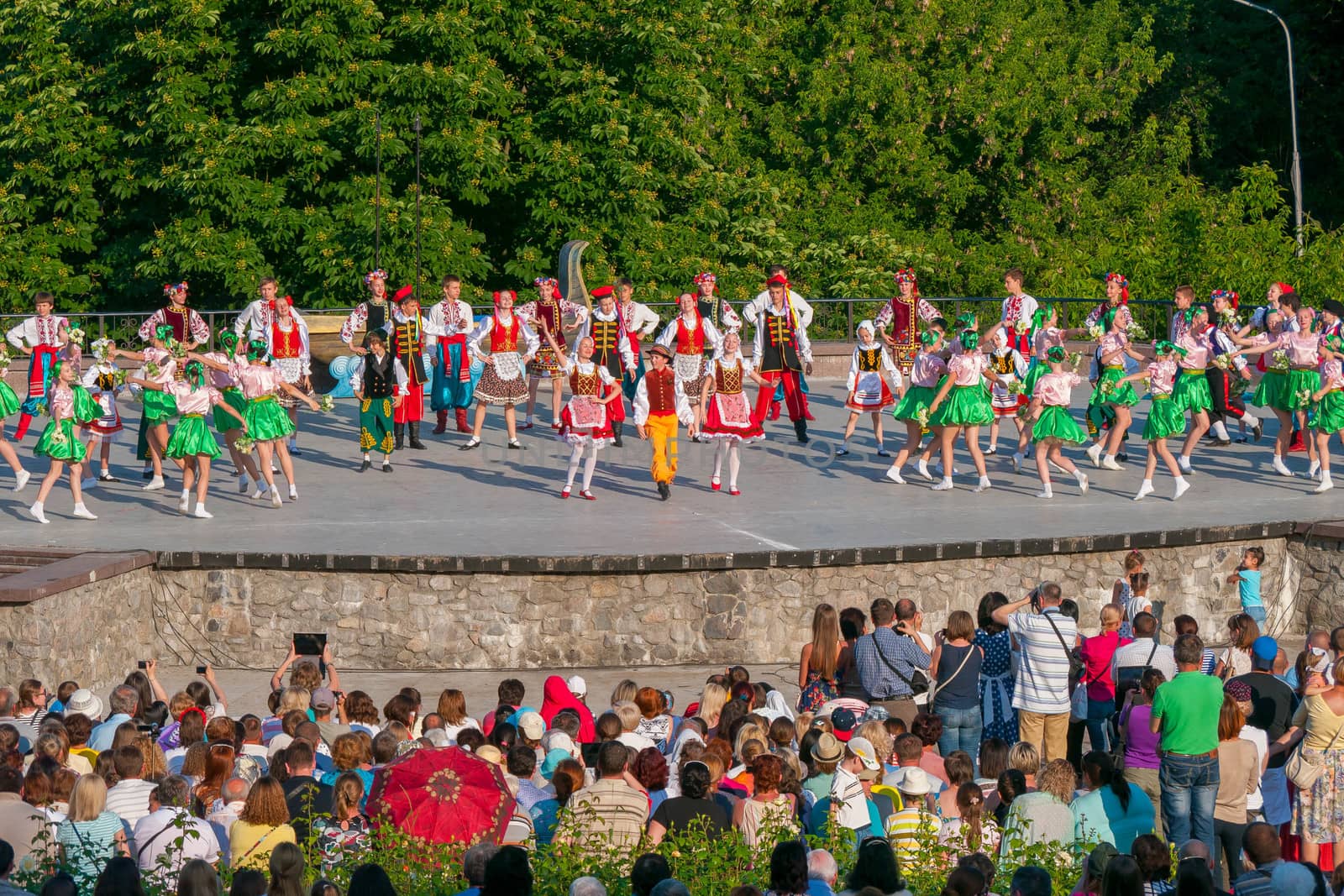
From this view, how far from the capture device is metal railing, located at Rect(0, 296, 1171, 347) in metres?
25.6

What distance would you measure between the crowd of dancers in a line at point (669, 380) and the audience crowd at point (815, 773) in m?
5.72

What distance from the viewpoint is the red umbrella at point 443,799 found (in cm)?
779

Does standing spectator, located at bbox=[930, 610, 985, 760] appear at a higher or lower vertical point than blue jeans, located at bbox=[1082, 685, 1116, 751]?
higher

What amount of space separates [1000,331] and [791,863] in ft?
38.9

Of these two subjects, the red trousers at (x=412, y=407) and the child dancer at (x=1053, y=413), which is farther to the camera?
the red trousers at (x=412, y=407)

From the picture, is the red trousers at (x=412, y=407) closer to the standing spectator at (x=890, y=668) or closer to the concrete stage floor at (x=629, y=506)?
the concrete stage floor at (x=629, y=506)

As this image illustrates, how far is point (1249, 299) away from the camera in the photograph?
27.7 m

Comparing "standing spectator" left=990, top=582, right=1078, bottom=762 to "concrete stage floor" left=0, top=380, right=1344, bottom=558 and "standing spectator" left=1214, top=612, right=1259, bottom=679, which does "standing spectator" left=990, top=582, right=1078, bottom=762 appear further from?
"concrete stage floor" left=0, top=380, right=1344, bottom=558

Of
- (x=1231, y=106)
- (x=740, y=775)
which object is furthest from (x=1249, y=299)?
(x=740, y=775)

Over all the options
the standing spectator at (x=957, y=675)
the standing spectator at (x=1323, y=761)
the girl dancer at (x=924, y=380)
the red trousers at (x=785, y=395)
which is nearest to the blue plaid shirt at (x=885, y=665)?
the standing spectator at (x=957, y=675)

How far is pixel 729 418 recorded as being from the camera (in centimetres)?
1733

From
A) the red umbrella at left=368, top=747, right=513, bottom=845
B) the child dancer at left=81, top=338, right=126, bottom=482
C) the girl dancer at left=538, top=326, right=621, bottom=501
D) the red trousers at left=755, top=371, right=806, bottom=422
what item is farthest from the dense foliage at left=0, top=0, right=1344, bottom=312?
the red umbrella at left=368, top=747, right=513, bottom=845

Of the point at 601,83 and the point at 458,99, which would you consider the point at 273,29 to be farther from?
the point at 601,83

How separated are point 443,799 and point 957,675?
3.72m
